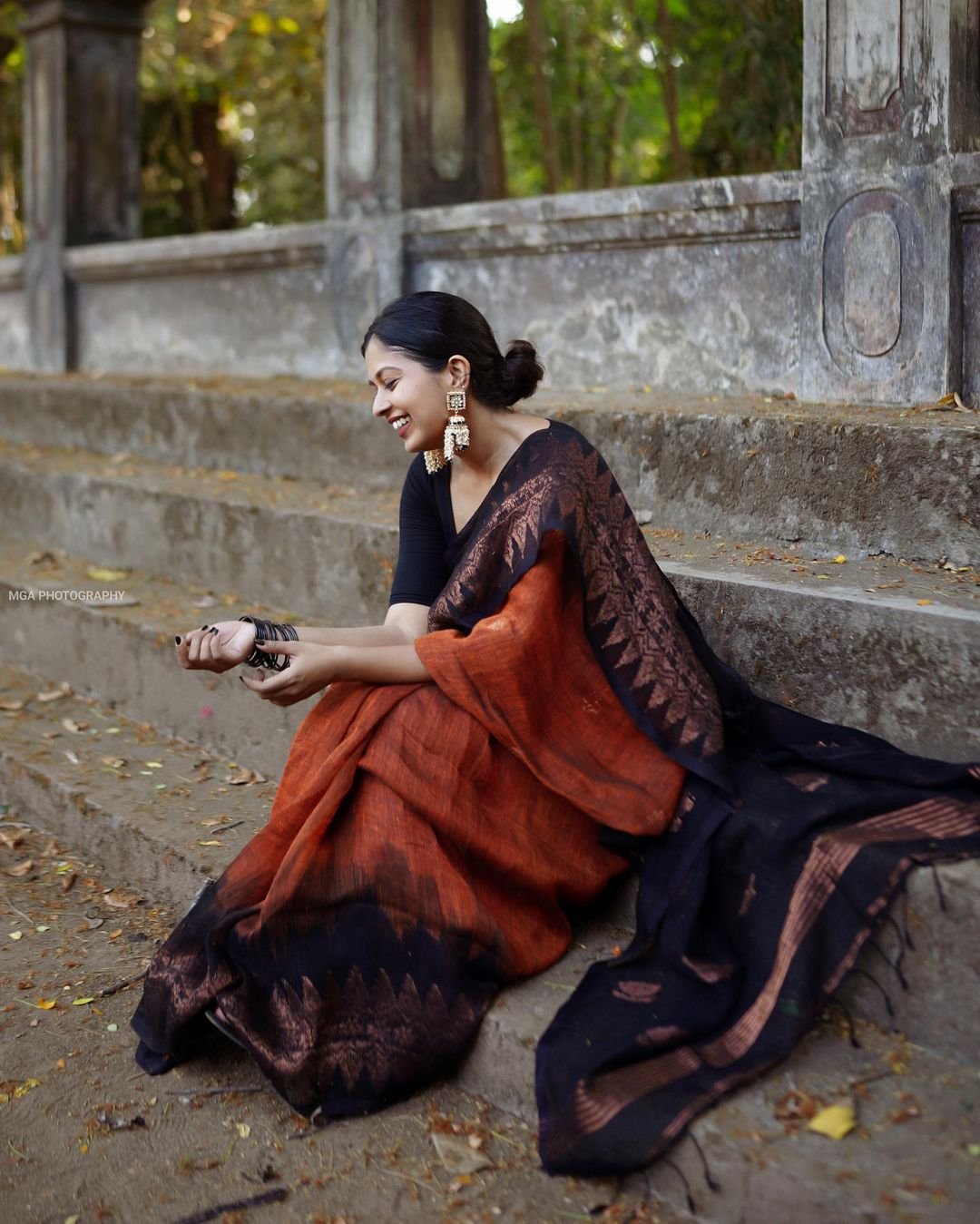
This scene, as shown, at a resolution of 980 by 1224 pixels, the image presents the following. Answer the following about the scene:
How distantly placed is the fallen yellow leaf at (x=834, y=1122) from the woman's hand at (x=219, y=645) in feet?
4.84

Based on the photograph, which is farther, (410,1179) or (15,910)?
(15,910)

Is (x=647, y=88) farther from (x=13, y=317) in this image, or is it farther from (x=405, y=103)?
(x=13, y=317)

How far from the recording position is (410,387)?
297 centimetres

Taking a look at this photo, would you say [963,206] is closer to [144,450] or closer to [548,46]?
[144,450]

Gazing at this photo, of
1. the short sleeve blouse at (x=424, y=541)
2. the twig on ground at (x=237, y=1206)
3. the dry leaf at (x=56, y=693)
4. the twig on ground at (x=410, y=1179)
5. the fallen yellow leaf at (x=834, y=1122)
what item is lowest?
the twig on ground at (x=237, y=1206)

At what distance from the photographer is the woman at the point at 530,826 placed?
2418 millimetres

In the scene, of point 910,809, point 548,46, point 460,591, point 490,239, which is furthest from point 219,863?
point 548,46

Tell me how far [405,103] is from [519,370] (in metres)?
3.77

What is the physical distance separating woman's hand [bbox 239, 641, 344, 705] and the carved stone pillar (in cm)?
383

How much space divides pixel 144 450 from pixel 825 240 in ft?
11.8

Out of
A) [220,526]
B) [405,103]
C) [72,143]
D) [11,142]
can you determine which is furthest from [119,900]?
[11,142]

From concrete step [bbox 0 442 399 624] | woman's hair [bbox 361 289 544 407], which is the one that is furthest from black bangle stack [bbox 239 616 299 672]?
concrete step [bbox 0 442 399 624]

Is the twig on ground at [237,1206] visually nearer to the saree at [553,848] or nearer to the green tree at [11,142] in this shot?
the saree at [553,848]

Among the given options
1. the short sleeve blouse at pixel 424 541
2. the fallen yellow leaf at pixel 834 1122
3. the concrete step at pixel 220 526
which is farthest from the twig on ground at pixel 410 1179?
the concrete step at pixel 220 526
